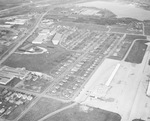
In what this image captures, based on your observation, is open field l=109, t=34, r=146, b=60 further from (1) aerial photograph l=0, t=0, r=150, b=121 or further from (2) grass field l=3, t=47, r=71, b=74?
(2) grass field l=3, t=47, r=71, b=74

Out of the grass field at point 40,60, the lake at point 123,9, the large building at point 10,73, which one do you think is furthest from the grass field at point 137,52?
the large building at point 10,73

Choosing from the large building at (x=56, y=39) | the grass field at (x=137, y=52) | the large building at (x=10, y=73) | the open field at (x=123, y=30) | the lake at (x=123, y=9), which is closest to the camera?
the large building at (x=10, y=73)

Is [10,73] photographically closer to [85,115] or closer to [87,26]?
[85,115]

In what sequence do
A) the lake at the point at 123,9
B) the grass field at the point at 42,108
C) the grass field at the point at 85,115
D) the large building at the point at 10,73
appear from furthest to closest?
the lake at the point at 123,9
the large building at the point at 10,73
the grass field at the point at 42,108
the grass field at the point at 85,115

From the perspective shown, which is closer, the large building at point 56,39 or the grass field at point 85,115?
the grass field at point 85,115

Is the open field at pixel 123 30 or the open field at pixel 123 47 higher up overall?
the open field at pixel 123 30

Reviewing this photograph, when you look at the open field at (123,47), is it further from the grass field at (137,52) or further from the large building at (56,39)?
the large building at (56,39)
